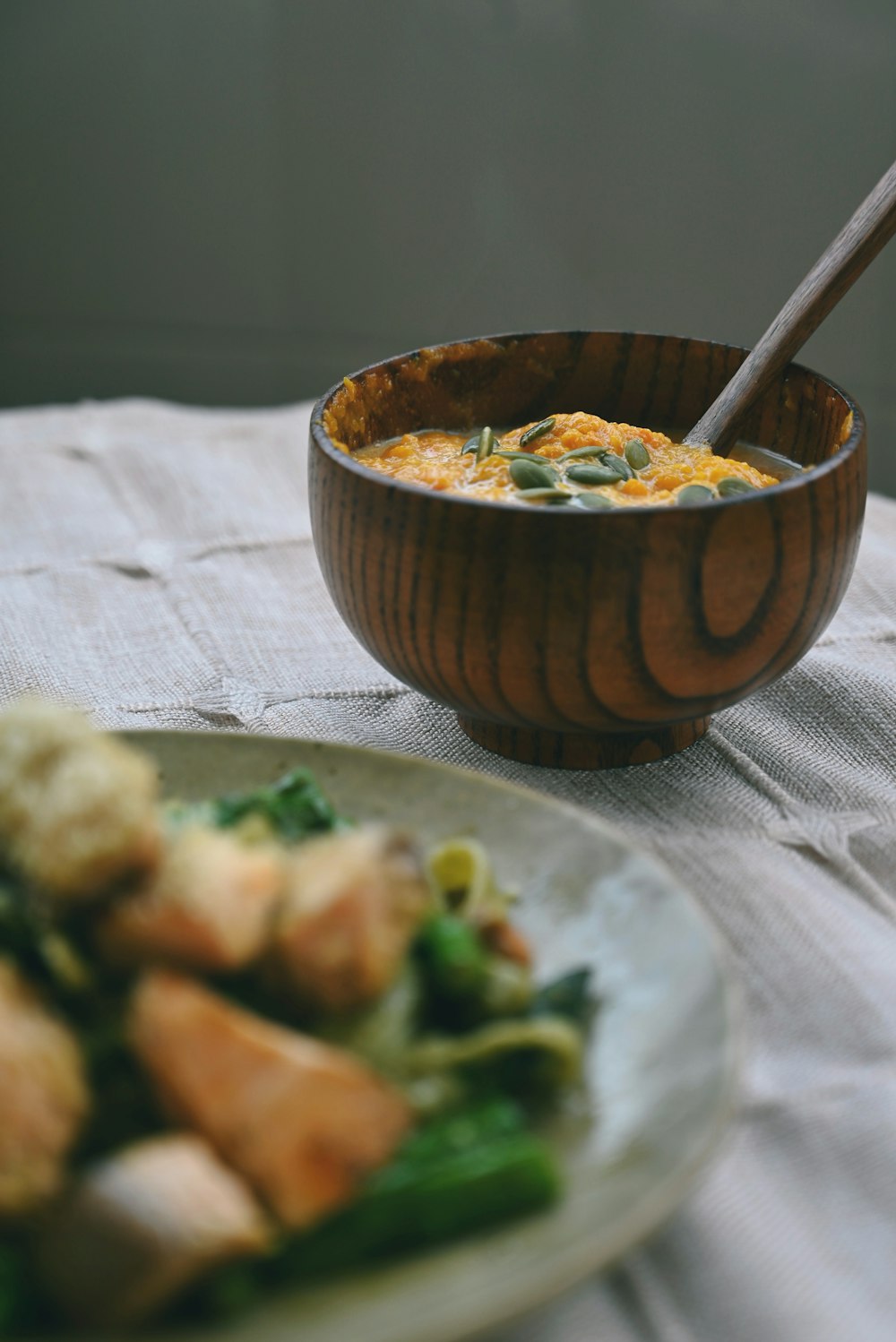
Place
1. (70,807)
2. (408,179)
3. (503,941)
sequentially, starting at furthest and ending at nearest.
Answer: (408,179)
(503,941)
(70,807)

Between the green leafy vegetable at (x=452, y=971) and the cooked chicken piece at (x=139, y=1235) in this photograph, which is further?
the green leafy vegetable at (x=452, y=971)

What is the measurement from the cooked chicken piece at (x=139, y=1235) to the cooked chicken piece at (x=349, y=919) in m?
0.11

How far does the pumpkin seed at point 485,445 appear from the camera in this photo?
130cm

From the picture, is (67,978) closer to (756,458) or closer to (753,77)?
(756,458)

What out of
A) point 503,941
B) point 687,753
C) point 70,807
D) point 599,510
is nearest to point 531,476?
point 599,510

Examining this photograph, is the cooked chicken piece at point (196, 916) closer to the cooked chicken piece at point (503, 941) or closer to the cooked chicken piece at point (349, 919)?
the cooked chicken piece at point (349, 919)

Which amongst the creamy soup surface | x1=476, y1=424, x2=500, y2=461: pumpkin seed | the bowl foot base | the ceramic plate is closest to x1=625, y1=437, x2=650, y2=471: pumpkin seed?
the creamy soup surface

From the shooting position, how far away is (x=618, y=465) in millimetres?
1244

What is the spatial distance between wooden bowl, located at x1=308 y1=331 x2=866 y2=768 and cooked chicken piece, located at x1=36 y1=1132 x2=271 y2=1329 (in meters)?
0.55

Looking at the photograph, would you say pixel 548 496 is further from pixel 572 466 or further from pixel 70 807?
pixel 70 807

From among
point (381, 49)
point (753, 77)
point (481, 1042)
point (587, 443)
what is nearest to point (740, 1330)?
point (481, 1042)

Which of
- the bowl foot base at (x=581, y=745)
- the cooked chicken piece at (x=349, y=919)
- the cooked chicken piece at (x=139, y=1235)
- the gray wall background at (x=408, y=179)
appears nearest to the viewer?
the cooked chicken piece at (x=139, y=1235)

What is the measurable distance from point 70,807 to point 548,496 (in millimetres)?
556

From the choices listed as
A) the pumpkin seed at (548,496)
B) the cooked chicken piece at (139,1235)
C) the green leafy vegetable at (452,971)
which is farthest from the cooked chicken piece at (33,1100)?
the pumpkin seed at (548,496)
